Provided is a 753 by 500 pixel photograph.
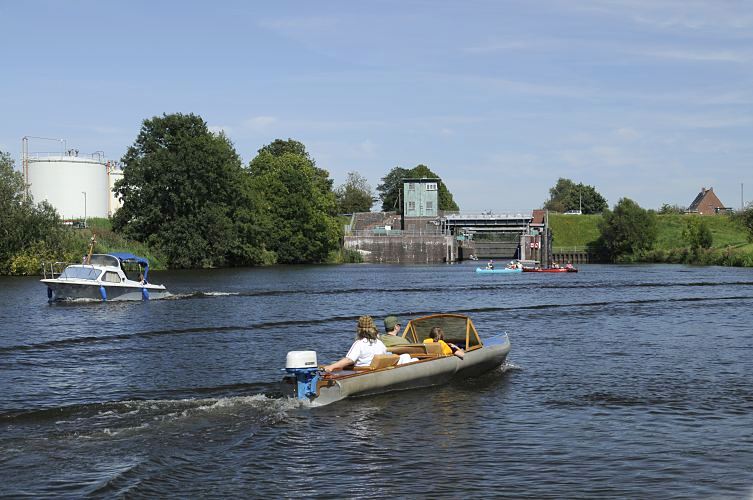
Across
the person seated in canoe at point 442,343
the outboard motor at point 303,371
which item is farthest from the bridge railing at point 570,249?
the outboard motor at point 303,371

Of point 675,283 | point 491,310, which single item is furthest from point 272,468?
point 675,283

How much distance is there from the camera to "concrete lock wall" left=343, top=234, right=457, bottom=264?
438 feet

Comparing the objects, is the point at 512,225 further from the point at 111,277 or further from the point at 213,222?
the point at 111,277

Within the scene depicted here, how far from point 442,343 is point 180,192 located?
72.6 metres

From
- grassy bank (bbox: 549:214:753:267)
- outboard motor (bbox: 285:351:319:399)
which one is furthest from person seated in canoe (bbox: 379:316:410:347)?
grassy bank (bbox: 549:214:753:267)

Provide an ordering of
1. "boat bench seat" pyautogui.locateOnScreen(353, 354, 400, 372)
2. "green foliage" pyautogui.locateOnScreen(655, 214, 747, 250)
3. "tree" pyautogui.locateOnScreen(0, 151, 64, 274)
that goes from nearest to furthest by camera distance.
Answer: "boat bench seat" pyautogui.locateOnScreen(353, 354, 400, 372) → "tree" pyautogui.locateOnScreen(0, 151, 64, 274) → "green foliage" pyautogui.locateOnScreen(655, 214, 747, 250)

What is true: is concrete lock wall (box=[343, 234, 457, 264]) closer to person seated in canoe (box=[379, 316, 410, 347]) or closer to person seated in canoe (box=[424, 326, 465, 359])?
person seated in canoe (box=[424, 326, 465, 359])

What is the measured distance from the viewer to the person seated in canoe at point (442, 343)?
72.1ft

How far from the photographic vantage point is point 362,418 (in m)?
17.5

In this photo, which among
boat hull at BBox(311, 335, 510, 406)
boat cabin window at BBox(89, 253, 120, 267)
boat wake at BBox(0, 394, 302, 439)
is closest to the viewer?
boat wake at BBox(0, 394, 302, 439)

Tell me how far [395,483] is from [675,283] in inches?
2266

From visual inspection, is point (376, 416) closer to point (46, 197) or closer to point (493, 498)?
point (493, 498)

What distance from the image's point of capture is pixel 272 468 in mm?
13906

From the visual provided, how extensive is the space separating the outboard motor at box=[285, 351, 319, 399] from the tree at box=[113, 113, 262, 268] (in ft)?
241
